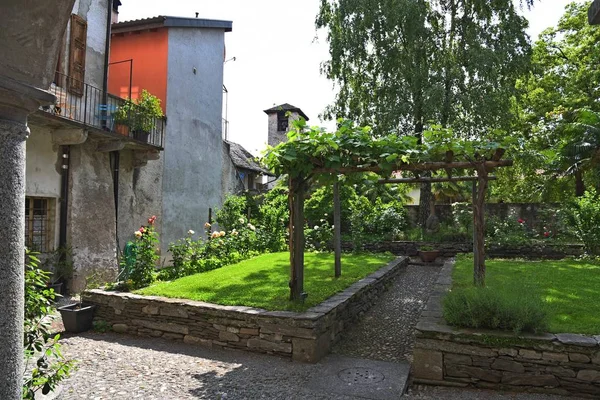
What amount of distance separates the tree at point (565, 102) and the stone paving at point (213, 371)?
12.2 meters

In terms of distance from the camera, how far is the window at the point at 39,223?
Answer: 8.76 meters

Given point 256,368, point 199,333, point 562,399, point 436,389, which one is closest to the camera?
point 562,399

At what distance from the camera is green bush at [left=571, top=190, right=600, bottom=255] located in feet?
37.4

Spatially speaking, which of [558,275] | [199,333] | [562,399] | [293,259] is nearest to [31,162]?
[199,333]

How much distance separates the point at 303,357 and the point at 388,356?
117cm

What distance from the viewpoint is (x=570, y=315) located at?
5.25 m

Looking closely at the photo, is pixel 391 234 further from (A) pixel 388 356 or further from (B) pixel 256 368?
(B) pixel 256 368

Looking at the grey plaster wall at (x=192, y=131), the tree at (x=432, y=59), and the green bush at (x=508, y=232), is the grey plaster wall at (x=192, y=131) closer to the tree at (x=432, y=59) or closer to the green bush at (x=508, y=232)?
the tree at (x=432, y=59)

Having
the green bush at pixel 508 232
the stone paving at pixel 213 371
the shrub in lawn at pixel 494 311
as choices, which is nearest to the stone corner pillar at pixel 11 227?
the stone paving at pixel 213 371

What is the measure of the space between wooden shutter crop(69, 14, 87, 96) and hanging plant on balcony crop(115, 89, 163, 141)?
1094 millimetres

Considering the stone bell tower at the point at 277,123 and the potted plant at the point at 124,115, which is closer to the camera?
the potted plant at the point at 124,115

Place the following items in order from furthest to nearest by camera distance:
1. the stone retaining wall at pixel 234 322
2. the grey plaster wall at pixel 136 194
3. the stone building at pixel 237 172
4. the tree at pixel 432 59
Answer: the stone building at pixel 237 172
the tree at pixel 432 59
the grey plaster wall at pixel 136 194
the stone retaining wall at pixel 234 322

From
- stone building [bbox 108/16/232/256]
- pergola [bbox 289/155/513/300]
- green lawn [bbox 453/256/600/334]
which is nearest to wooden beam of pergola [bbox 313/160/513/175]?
pergola [bbox 289/155/513/300]

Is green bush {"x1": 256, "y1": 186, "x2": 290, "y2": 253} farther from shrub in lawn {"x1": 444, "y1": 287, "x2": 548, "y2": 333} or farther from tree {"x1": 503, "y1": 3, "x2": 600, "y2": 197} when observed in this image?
tree {"x1": 503, "y1": 3, "x2": 600, "y2": 197}
